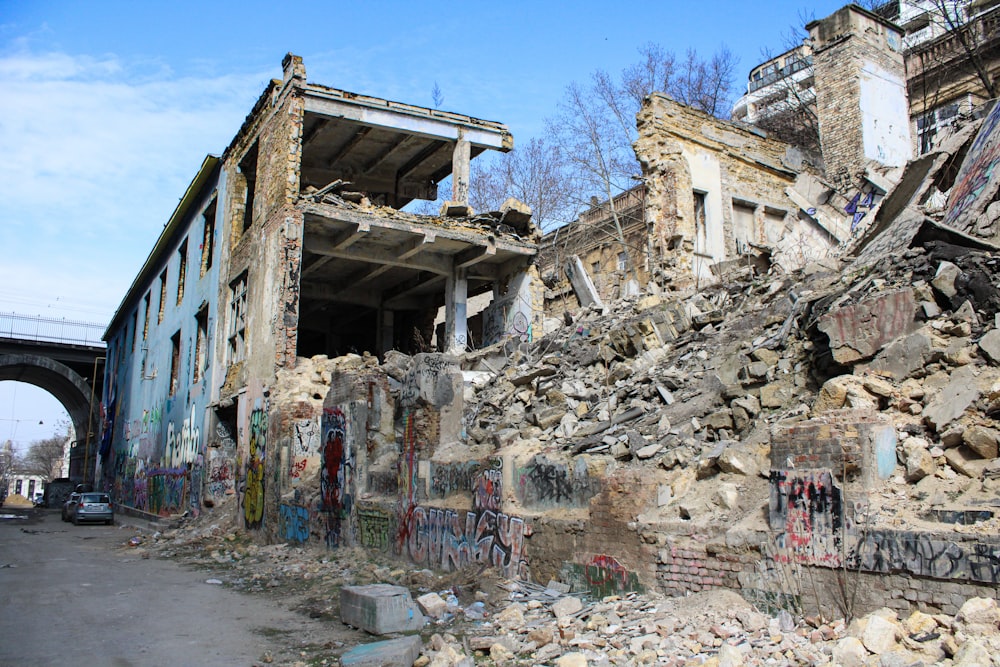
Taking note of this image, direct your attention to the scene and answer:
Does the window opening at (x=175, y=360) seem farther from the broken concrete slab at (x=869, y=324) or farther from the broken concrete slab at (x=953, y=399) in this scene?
the broken concrete slab at (x=953, y=399)

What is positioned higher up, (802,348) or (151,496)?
(802,348)

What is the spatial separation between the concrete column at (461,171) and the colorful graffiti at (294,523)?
823cm

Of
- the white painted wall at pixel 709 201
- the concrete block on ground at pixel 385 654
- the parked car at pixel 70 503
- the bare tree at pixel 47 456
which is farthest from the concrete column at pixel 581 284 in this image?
the bare tree at pixel 47 456

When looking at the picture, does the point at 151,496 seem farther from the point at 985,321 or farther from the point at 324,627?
the point at 985,321

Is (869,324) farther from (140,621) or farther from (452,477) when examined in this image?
(140,621)

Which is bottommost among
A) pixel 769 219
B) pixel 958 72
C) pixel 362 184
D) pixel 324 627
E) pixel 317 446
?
pixel 324 627

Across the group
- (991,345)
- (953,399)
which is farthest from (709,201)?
(953,399)

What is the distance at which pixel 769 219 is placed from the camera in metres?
21.1

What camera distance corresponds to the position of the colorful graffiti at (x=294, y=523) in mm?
13594

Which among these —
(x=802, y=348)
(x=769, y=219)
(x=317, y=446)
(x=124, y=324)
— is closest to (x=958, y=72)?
(x=769, y=219)

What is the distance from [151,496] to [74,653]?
19.6m

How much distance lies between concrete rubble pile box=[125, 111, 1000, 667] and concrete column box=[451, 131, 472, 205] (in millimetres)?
9154

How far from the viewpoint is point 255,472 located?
1638 cm

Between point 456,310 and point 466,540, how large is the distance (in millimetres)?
10449
